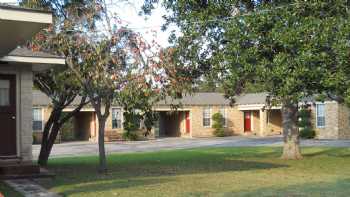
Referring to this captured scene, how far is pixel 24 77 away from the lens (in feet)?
51.9

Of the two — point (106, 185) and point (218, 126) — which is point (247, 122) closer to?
point (218, 126)

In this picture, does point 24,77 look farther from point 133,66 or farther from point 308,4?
point 308,4

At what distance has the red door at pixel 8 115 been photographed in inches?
610

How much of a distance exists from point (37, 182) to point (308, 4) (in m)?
8.85

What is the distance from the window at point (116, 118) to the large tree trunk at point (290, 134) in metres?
23.5

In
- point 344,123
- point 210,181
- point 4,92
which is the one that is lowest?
point 210,181

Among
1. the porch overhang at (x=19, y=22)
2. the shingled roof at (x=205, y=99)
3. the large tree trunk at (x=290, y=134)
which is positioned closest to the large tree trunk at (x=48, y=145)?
the large tree trunk at (x=290, y=134)

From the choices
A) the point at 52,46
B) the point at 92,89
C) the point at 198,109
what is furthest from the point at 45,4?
the point at 198,109

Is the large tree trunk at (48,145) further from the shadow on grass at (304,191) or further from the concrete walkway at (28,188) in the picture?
the shadow on grass at (304,191)

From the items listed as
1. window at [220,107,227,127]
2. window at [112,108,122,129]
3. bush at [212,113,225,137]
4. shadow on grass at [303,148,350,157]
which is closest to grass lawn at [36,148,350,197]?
shadow on grass at [303,148,350,157]

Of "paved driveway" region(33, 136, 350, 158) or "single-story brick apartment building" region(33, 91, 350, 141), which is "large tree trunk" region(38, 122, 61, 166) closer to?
"paved driveway" region(33, 136, 350, 158)

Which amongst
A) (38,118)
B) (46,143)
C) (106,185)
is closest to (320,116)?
(38,118)

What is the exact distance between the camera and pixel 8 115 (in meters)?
15.6

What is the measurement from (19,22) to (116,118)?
3678 centimetres
